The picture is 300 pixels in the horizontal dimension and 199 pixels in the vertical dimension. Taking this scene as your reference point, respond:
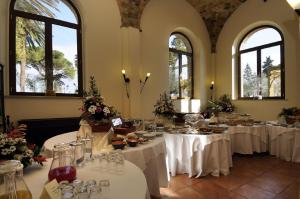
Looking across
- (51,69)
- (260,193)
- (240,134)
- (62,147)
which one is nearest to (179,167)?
(260,193)

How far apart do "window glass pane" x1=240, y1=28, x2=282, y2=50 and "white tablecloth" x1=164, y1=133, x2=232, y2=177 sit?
535 centimetres

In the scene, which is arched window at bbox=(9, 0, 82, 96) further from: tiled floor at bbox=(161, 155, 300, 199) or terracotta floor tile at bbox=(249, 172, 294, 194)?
terracotta floor tile at bbox=(249, 172, 294, 194)

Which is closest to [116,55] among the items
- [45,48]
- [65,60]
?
[65,60]

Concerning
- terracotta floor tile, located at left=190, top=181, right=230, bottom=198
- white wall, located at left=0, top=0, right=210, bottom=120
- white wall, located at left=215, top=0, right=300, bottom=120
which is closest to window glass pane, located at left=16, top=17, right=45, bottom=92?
white wall, located at left=0, top=0, right=210, bottom=120

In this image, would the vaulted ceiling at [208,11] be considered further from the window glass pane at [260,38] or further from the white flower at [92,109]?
the white flower at [92,109]

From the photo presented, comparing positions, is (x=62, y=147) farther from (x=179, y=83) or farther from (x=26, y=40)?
(x=179, y=83)

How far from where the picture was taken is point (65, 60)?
5805 millimetres

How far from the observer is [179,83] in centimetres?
845

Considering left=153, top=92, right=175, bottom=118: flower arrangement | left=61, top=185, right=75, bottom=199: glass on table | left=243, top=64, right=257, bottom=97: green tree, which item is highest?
left=243, top=64, right=257, bottom=97: green tree

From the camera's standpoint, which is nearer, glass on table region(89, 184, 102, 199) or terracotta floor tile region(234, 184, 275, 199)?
glass on table region(89, 184, 102, 199)

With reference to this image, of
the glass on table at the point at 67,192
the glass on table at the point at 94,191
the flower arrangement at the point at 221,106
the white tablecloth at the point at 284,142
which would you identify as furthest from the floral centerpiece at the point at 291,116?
the glass on table at the point at 67,192

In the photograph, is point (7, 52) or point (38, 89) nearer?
point (7, 52)

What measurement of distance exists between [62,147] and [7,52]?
15.6 ft

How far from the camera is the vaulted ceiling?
6.60 metres
